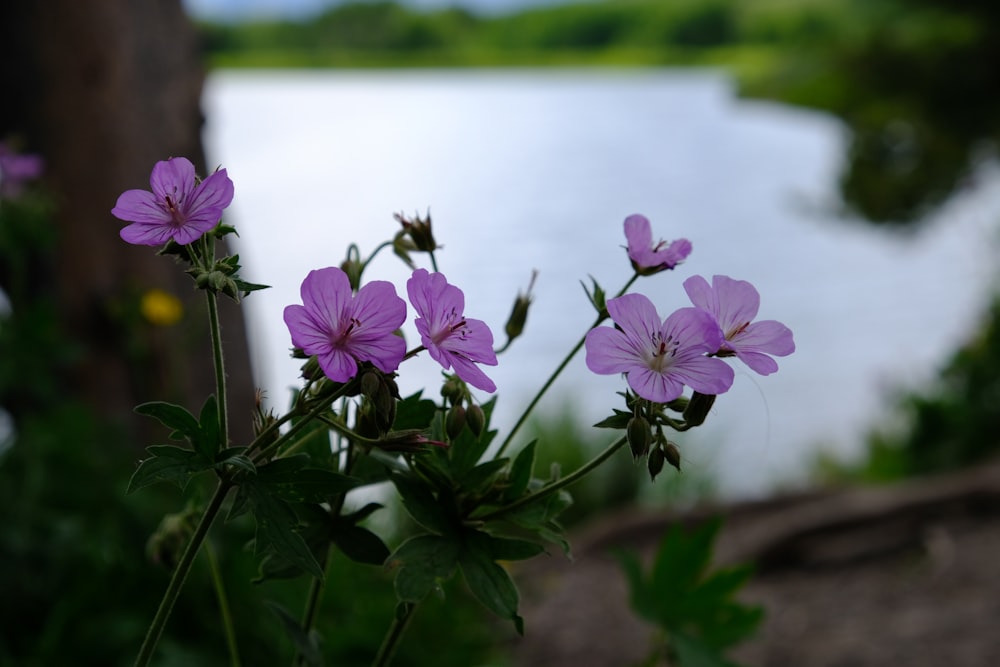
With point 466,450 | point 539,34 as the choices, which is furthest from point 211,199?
point 539,34

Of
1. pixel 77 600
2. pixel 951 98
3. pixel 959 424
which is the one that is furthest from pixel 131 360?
pixel 951 98

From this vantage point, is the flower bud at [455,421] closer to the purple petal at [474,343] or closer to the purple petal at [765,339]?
the purple petal at [474,343]

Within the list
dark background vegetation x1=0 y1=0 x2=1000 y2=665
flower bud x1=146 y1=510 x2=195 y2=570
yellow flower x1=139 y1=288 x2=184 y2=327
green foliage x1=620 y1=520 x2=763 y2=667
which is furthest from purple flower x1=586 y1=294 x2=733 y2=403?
yellow flower x1=139 y1=288 x2=184 y2=327

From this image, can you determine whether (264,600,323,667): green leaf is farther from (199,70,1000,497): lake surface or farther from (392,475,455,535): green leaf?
(199,70,1000,497): lake surface

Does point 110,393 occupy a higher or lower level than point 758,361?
higher

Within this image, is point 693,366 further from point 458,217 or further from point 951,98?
point 951,98

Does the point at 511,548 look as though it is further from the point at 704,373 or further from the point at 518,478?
the point at 704,373
